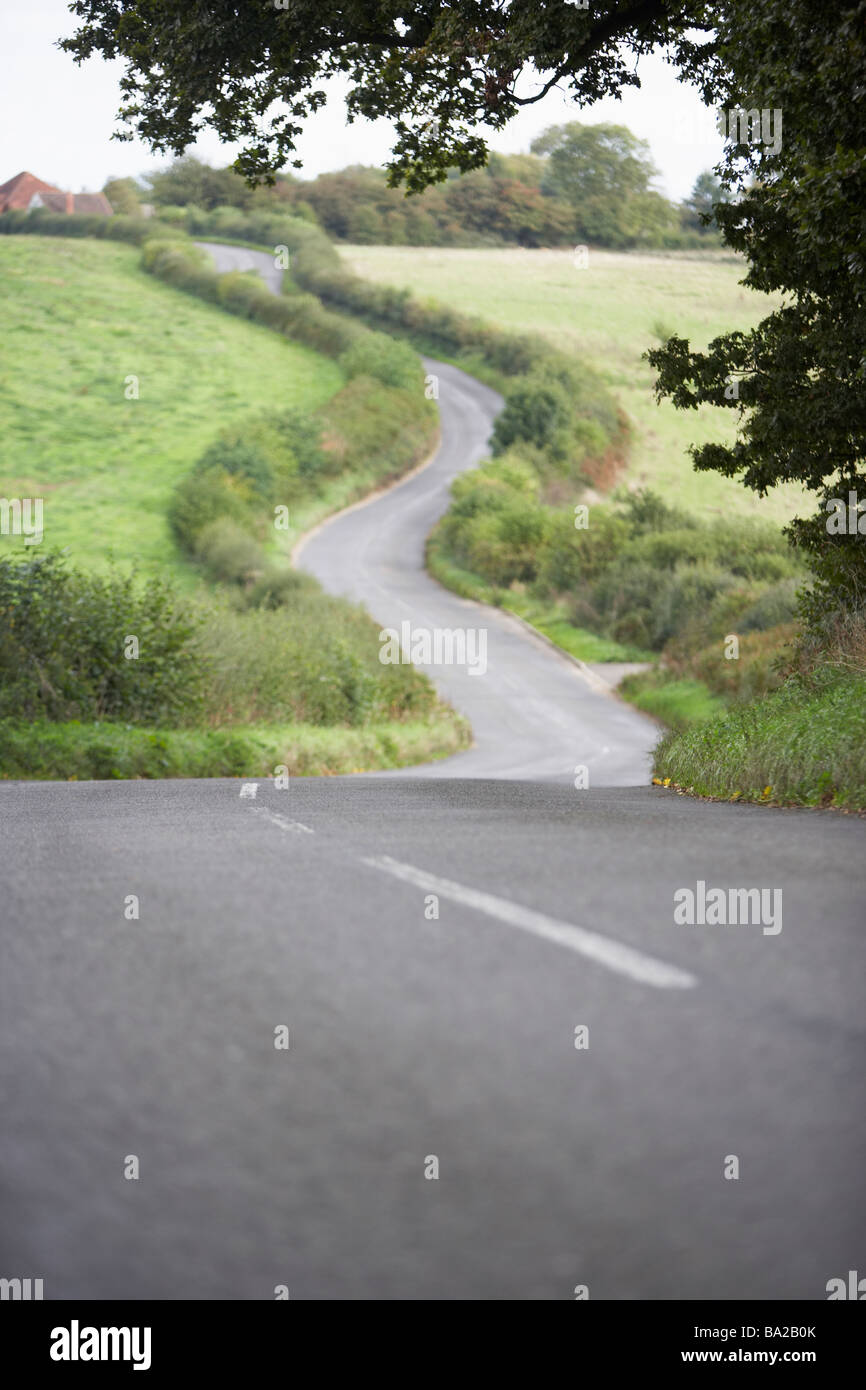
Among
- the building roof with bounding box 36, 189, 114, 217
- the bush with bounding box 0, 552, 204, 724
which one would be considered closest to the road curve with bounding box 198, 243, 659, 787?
the bush with bounding box 0, 552, 204, 724

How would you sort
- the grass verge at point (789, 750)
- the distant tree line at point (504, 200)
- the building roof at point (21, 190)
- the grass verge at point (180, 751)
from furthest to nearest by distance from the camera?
the building roof at point (21, 190), the distant tree line at point (504, 200), the grass verge at point (180, 751), the grass verge at point (789, 750)

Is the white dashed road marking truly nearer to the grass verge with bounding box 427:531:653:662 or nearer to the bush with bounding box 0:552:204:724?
the bush with bounding box 0:552:204:724

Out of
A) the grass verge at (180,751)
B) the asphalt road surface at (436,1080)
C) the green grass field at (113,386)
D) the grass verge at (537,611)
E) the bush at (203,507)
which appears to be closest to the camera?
the asphalt road surface at (436,1080)

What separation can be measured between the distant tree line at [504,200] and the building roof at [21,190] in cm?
477

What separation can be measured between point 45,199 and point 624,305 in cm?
4175

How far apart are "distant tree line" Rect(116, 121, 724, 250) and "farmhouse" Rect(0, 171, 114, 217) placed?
1.43 meters

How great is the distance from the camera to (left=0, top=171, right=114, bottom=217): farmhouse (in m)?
94.3

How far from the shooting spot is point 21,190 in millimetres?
95500

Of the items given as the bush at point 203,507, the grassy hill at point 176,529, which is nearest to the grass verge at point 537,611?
the grassy hill at point 176,529

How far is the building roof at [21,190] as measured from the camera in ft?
308

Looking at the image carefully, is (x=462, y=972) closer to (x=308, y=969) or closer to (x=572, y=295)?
(x=308, y=969)

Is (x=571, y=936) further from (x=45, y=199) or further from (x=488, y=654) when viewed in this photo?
(x=45, y=199)

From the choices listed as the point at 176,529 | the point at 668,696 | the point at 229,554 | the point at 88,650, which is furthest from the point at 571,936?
the point at 176,529

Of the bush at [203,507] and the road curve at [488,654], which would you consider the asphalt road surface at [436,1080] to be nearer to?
the road curve at [488,654]
